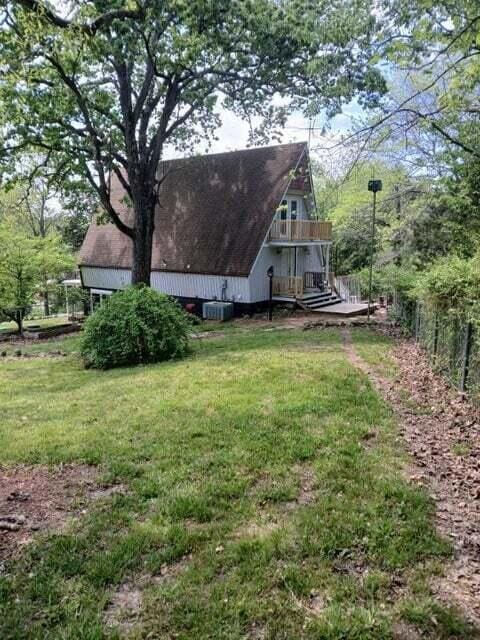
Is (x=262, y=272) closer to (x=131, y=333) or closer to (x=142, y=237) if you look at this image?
(x=142, y=237)

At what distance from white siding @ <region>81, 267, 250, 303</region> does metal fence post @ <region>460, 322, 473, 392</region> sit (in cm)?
1378

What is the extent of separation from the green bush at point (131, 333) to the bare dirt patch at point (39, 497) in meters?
5.99

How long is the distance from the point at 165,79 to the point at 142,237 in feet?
18.4

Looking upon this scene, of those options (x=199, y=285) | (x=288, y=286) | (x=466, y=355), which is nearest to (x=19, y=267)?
(x=199, y=285)

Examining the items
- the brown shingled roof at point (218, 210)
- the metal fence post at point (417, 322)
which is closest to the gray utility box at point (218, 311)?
the brown shingled roof at point (218, 210)

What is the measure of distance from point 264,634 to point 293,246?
786 inches

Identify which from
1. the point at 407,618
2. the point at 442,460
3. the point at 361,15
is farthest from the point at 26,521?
the point at 361,15

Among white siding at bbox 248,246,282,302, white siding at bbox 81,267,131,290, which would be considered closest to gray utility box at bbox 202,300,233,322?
white siding at bbox 248,246,282,302

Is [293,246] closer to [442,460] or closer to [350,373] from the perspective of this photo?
[350,373]

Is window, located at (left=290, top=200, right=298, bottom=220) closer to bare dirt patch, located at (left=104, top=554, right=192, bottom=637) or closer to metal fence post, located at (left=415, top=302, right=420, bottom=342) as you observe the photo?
metal fence post, located at (left=415, top=302, right=420, bottom=342)

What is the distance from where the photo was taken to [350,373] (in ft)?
27.1

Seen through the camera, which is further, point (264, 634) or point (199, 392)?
point (199, 392)

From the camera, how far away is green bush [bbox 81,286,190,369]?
10.8m

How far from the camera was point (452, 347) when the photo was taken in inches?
298
